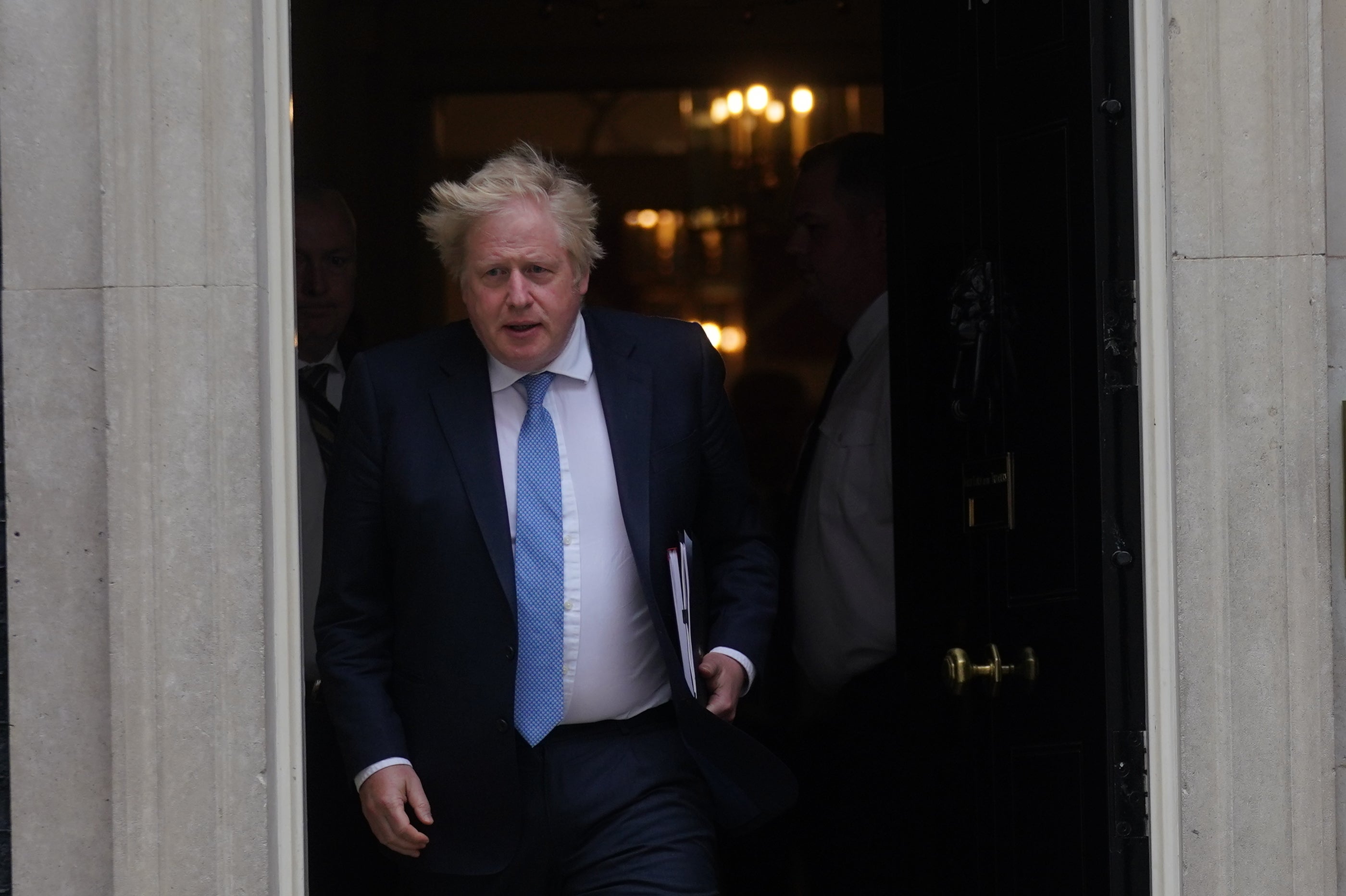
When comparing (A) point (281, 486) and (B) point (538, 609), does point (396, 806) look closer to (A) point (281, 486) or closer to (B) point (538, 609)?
(B) point (538, 609)

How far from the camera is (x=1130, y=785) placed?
3469 mm

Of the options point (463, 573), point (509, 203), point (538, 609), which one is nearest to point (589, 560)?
point (538, 609)

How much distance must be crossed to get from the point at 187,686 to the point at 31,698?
0.31 metres

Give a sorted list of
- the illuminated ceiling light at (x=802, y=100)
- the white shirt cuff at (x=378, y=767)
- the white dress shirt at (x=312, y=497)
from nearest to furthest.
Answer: the white shirt cuff at (x=378, y=767)
the white dress shirt at (x=312, y=497)
the illuminated ceiling light at (x=802, y=100)

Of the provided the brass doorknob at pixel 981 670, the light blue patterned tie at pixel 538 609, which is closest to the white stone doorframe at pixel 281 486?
the light blue patterned tie at pixel 538 609

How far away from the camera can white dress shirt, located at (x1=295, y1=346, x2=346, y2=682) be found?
422 cm

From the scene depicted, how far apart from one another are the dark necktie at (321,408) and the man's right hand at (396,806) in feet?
3.08

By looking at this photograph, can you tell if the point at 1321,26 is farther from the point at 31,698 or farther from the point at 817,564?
the point at 31,698

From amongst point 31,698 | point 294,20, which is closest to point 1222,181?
point 31,698

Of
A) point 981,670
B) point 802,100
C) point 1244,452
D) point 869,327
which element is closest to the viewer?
point 1244,452

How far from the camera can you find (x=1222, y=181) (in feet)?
11.2

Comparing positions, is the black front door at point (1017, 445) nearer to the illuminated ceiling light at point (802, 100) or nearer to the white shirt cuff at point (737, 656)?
the white shirt cuff at point (737, 656)

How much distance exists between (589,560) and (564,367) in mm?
424

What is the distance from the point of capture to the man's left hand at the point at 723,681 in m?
3.70
